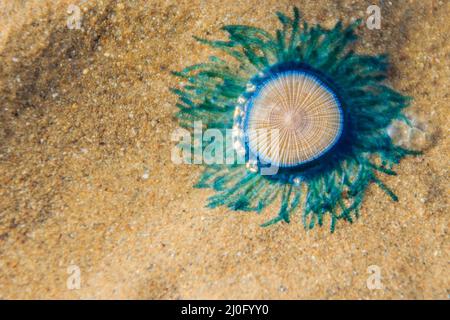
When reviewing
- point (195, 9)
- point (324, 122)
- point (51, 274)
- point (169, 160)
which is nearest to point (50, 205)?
point (51, 274)

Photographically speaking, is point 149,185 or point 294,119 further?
point 149,185

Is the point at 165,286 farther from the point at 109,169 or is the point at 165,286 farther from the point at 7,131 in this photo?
the point at 7,131

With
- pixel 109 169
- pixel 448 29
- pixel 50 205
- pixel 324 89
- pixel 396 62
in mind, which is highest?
pixel 448 29

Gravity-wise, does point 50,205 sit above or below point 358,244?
above

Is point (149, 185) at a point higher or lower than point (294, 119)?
lower
